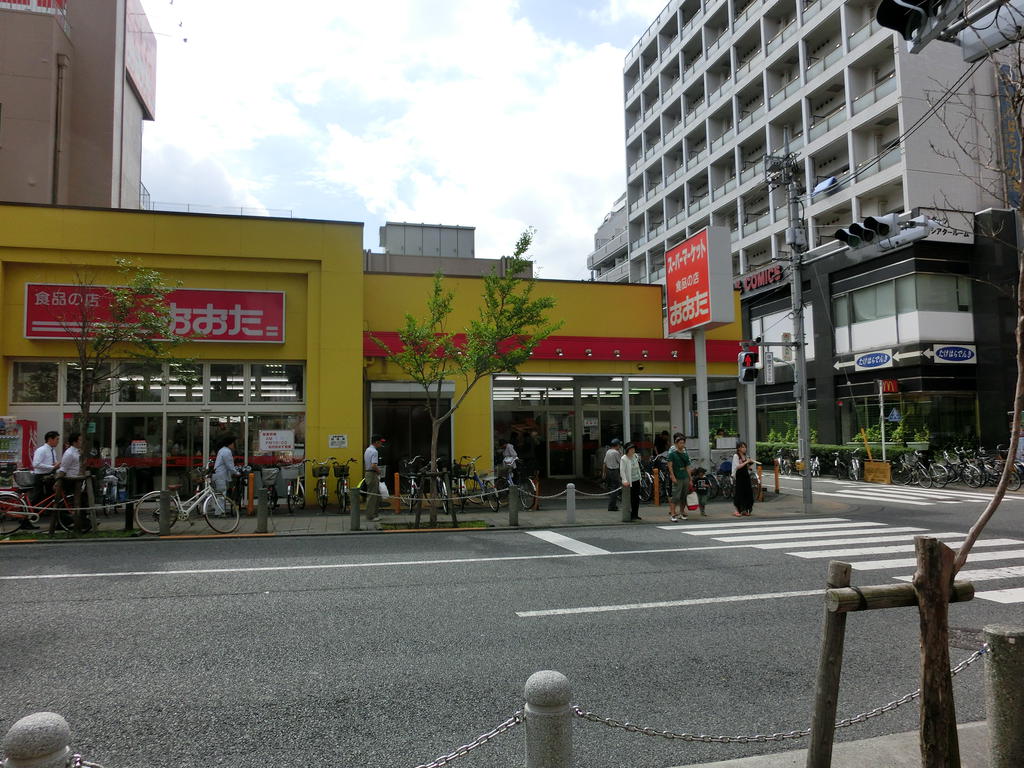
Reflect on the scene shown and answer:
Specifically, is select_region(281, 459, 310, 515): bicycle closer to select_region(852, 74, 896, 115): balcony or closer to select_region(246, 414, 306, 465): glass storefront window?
select_region(246, 414, 306, 465): glass storefront window

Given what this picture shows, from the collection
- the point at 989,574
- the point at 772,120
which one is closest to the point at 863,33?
the point at 772,120

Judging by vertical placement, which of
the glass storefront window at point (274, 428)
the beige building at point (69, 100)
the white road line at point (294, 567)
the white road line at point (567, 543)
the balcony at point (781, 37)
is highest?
the balcony at point (781, 37)

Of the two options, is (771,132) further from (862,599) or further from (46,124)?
(862,599)

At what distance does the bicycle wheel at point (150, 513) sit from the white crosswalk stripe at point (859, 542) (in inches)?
393

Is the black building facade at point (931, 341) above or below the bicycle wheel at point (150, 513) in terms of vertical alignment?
above

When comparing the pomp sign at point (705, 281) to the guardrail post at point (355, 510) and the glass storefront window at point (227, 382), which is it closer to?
the guardrail post at point (355, 510)

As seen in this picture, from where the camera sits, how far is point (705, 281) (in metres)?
18.4

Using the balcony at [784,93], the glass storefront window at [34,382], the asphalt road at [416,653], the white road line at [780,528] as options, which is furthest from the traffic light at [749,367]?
the balcony at [784,93]

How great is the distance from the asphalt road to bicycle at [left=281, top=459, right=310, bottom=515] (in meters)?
6.04

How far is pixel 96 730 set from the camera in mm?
4219

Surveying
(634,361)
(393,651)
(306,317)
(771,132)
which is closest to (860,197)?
(771,132)

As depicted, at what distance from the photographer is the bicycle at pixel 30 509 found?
41.0ft

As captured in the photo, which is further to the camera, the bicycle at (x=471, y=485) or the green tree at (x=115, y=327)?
the bicycle at (x=471, y=485)

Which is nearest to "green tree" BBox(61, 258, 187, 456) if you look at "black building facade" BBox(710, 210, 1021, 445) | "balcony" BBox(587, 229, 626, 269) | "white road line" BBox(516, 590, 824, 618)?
"white road line" BBox(516, 590, 824, 618)
